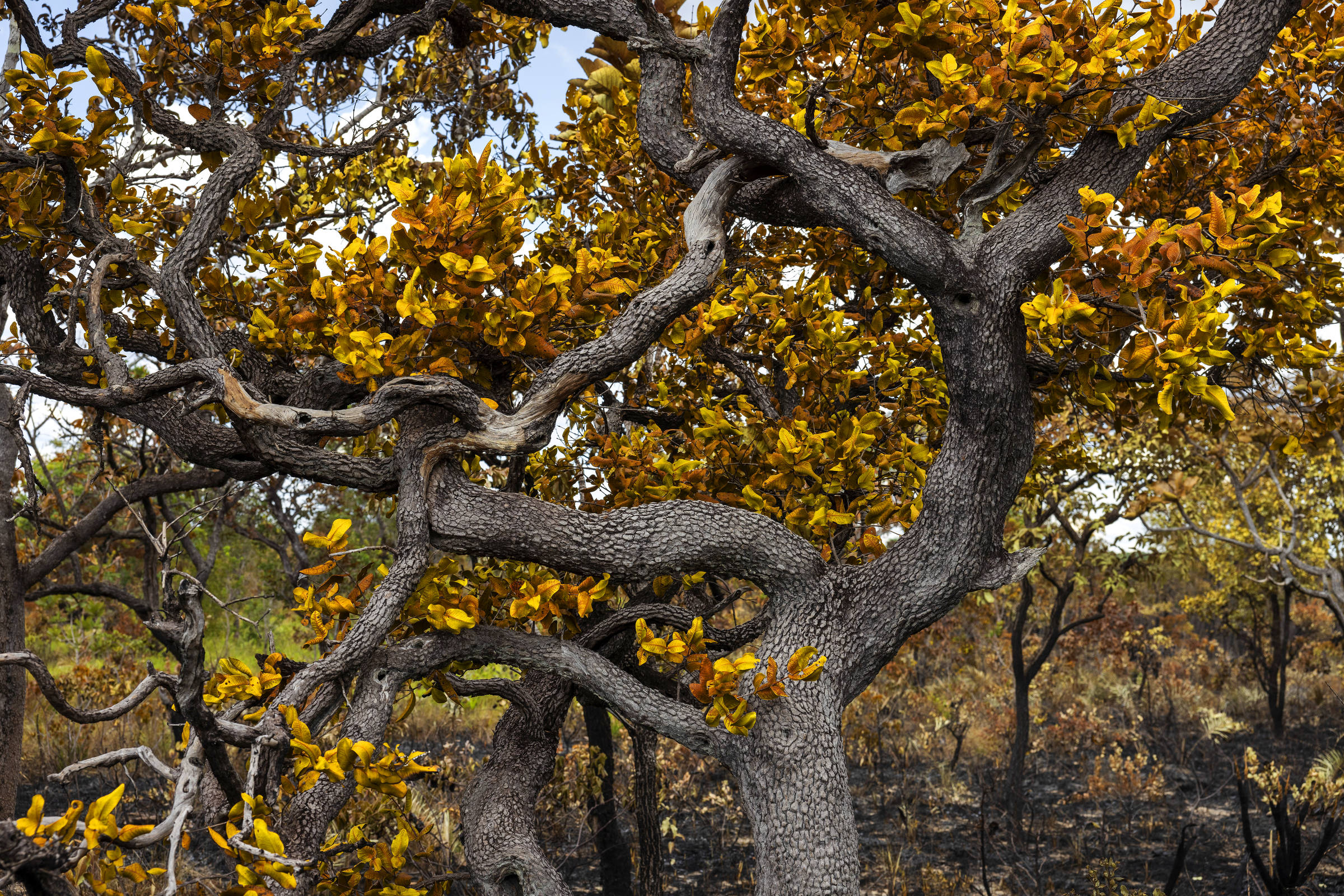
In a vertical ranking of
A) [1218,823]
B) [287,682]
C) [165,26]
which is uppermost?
[165,26]

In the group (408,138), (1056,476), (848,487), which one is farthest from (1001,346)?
(408,138)

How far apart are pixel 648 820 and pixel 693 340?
2.81 metres

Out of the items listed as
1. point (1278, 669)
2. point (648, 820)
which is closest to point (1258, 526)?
point (1278, 669)

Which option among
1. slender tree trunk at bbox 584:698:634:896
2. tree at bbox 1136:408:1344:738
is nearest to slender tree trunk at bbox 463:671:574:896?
slender tree trunk at bbox 584:698:634:896

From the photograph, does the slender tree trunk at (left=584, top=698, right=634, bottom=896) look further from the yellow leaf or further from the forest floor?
the yellow leaf

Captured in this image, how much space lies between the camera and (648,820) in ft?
15.4

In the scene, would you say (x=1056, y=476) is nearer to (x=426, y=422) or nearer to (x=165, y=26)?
(x=426, y=422)

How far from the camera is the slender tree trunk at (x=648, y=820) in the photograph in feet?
15.2

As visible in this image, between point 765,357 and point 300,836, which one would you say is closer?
point 300,836

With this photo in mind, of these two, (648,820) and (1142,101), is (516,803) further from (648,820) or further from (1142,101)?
(1142,101)

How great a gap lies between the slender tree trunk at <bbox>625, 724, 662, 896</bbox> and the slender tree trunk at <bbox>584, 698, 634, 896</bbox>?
260 millimetres

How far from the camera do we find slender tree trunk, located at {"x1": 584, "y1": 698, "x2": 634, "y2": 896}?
5.11 m

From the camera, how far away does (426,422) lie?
2.96 m

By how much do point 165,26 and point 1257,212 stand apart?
3920 mm
